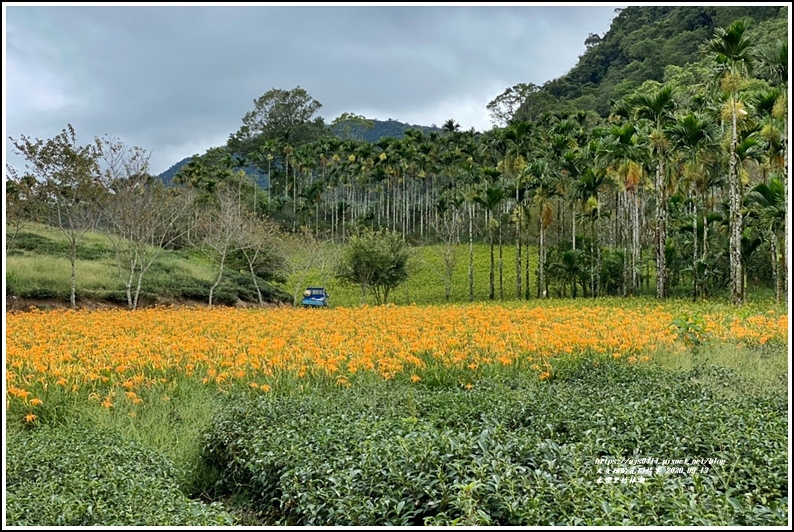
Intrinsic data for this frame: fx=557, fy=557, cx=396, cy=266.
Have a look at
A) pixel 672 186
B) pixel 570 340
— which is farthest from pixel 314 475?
pixel 672 186

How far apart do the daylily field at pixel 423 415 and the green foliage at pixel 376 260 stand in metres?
16.8

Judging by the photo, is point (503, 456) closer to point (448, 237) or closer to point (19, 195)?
point (19, 195)

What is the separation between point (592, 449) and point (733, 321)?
908 cm

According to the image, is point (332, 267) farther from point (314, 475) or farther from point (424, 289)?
point (314, 475)

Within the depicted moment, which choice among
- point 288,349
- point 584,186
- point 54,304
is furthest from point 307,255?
point 288,349

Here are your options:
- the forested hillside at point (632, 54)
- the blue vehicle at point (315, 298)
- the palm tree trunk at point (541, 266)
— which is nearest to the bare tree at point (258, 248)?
the blue vehicle at point (315, 298)

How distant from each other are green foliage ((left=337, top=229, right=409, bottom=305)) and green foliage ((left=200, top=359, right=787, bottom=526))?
70.6 ft

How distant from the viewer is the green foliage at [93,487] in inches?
119

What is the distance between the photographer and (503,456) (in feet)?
12.3

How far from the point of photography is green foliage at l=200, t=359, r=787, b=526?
9.91 feet

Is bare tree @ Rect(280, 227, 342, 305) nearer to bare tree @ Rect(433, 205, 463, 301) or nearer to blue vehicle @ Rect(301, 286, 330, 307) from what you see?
blue vehicle @ Rect(301, 286, 330, 307)

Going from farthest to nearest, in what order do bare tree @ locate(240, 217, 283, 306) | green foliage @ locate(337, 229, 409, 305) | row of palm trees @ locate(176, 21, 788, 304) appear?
green foliage @ locate(337, 229, 409, 305) < bare tree @ locate(240, 217, 283, 306) < row of palm trees @ locate(176, 21, 788, 304)

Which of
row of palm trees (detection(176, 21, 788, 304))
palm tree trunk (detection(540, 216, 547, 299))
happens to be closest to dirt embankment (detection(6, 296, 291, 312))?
palm tree trunk (detection(540, 216, 547, 299))

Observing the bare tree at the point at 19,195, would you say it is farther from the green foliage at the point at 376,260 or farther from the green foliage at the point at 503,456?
the green foliage at the point at 503,456
